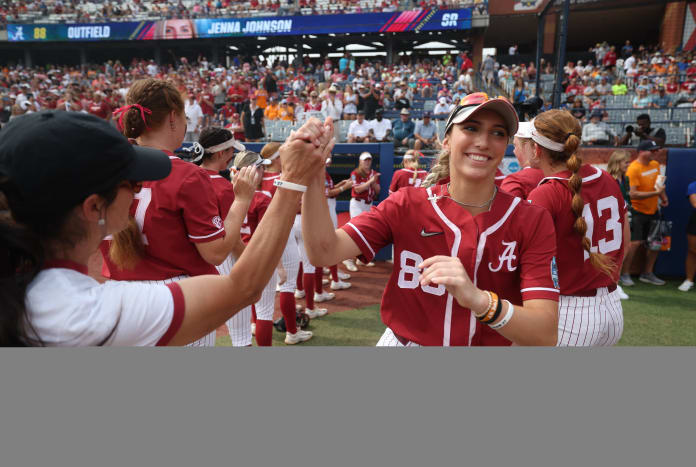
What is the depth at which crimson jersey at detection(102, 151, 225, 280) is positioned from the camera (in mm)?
2344

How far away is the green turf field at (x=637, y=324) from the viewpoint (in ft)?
16.1

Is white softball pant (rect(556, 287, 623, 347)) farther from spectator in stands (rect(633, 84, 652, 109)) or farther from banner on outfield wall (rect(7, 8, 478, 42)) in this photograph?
banner on outfield wall (rect(7, 8, 478, 42))

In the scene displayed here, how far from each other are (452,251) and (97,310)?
125cm

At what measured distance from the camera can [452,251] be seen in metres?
Answer: 1.83

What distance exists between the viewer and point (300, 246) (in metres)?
5.97

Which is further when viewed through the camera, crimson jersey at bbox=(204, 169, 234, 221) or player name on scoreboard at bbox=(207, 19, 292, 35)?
player name on scoreboard at bbox=(207, 19, 292, 35)

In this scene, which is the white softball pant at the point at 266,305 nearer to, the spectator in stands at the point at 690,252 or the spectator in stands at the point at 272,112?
the spectator in stands at the point at 690,252

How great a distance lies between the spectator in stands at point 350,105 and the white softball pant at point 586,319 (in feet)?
37.7

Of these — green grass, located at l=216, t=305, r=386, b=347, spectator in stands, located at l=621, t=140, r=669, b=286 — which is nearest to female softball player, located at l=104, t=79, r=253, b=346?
green grass, located at l=216, t=305, r=386, b=347

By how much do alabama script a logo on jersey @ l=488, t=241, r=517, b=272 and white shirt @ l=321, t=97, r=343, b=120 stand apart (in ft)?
38.5

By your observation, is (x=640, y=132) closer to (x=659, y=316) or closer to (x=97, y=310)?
(x=659, y=316)

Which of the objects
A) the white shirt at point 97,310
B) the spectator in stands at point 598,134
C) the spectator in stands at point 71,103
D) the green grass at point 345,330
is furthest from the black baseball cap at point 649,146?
the spectator in stands at point 71,103

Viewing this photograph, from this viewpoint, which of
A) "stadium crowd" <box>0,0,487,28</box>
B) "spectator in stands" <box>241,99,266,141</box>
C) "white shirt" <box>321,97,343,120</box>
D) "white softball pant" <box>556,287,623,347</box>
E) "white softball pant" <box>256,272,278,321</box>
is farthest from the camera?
"stadium crowd" <box>0,0,487,28</box>

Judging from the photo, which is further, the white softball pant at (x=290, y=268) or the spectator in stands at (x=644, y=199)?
the spectator in stands at (x=644, y=199)
